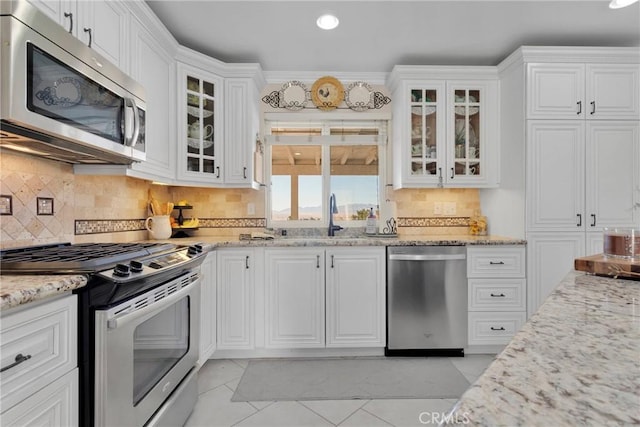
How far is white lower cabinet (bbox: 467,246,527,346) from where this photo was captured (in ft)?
8.42

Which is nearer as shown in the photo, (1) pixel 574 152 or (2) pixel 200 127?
(1) pixel 574 152

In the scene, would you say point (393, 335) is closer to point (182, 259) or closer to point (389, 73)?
point (182, 259)

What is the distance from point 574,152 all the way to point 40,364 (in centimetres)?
341

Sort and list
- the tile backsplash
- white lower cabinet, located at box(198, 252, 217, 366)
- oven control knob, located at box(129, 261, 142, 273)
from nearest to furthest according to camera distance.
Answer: oven control knob, located at box(129, 261, 142, 273)
the tile backsplash
white lower cabinet, located at box(198, 252, 217, 366)

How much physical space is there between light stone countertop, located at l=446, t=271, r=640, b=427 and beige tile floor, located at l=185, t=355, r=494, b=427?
4.57ft

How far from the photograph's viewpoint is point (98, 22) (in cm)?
165

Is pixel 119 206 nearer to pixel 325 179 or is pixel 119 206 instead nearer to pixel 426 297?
pixel 325 179

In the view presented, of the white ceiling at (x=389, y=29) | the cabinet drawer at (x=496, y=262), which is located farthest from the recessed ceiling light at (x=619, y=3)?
the cabinet drawer at (x=496, y=262)

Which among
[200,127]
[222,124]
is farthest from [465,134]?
[200,127]

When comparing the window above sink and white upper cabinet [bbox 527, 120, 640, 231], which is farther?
the window above sink

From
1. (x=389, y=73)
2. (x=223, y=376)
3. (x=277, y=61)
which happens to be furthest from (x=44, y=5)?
(x=389, y=73)

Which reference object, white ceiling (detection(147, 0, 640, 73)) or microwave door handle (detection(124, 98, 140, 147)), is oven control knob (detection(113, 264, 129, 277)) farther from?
white ceiling (detection(147, 0, 640, 73))

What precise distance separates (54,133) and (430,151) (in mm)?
Result: 2650

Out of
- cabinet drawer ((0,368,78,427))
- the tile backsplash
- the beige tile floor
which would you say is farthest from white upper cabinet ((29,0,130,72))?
the beige tile floor
